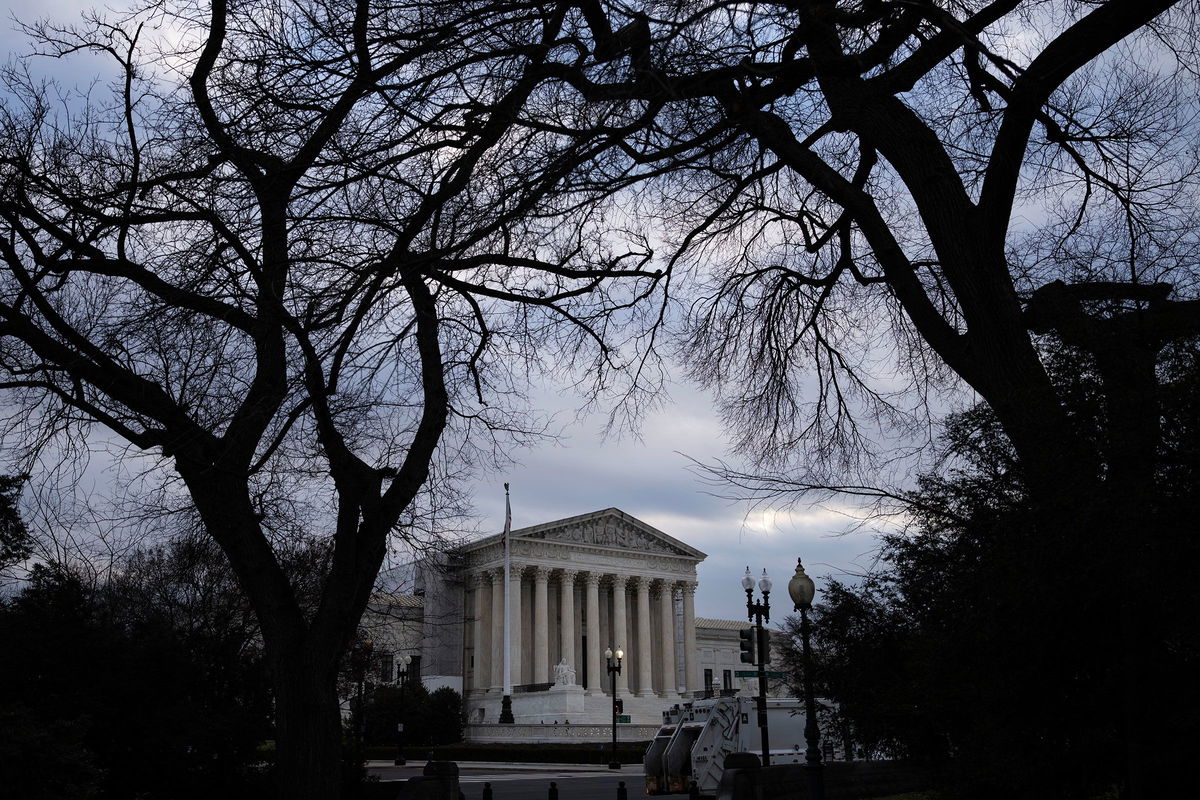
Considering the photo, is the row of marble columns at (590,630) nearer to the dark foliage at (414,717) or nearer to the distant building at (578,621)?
the distant building at (578,621)

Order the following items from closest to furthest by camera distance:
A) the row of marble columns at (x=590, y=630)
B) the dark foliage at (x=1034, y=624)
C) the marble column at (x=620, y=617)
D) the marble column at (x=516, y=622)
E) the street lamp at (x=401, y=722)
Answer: the dark foliage at (x=1034, y=624)
the street lamp at (x=401, y=722)
the marble column at (x=516, y=622)
the row of marble columns at (x=590, y=630)
the marble column at (x=620, y=617)

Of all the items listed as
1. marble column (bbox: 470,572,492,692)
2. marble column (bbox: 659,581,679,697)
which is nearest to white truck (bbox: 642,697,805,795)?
marble column (bbox: 470,572,492,692)

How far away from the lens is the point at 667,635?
9381 cm

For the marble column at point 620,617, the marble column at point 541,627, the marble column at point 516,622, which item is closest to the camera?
the marble column at point 516,622

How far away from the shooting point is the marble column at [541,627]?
86812mm

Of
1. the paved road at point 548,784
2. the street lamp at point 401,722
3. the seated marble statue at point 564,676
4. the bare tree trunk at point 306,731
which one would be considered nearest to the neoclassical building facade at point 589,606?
the seated marble statue at point 564,676

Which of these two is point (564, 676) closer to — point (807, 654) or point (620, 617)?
point (620, 617)

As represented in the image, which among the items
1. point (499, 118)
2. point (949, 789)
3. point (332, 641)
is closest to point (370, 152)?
point (499, 118)

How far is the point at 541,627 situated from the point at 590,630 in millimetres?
5599

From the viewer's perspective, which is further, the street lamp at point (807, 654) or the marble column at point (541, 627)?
the marble column at point (541, 627)

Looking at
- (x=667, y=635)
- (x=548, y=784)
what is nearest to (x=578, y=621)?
(x=667, y=635)

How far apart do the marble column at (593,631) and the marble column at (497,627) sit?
25.0 ft

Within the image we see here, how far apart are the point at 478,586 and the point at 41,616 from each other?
243 feet

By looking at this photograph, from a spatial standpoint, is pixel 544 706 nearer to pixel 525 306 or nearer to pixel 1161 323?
pixel 525 306
